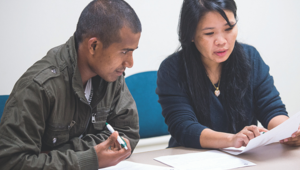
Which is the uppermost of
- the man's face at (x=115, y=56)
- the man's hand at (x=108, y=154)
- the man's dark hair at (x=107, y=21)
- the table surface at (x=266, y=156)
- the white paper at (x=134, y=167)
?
the man's dark hair at (x=107, y=21)

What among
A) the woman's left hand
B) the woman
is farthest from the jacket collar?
the woman's left hand

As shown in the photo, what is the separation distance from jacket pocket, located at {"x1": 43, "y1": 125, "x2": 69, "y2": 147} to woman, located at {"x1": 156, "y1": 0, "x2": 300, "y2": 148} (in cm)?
47

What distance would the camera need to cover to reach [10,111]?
808mm

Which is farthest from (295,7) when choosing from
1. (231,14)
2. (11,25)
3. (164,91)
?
(11,25)

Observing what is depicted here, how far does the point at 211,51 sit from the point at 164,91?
0.89ft

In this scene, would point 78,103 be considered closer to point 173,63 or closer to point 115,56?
point 115,56

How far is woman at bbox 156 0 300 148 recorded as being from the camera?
49.0 inches

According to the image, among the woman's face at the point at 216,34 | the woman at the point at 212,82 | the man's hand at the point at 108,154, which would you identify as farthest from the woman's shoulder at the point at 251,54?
the man's hand at the point at 108,154

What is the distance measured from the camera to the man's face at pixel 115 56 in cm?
94

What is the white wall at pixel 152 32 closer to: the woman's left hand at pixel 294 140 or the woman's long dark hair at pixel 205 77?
the woman's long dark hair at pixel 205 77

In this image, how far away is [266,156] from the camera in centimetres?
100

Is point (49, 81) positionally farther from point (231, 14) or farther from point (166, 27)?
point (166, 27)

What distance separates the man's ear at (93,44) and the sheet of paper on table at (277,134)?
0.58 m

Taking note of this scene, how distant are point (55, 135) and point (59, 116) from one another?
0.22 ft
